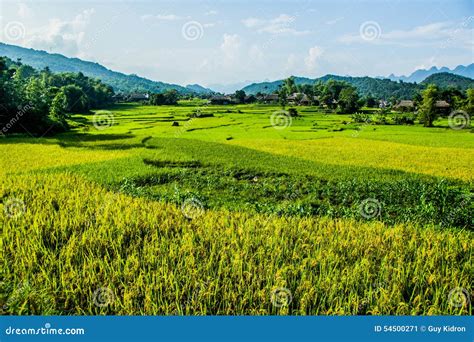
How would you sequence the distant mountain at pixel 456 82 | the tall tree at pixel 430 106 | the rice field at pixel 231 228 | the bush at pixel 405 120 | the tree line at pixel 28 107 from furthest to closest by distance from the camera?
1. the bush at pixel 405 120
2. the distant mountain at pixel 456 82
3. the tall tree at pixel 430 106
4. the tree line at pixel 28 107
5. the rice field at pixel 231 228

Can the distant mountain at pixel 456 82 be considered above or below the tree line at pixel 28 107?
above

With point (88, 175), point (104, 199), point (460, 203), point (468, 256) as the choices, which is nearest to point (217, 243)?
point (104, 199)

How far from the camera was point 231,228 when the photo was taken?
4734mm

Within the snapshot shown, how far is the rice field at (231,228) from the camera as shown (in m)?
3.50

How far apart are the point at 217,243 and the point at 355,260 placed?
5.46 ft

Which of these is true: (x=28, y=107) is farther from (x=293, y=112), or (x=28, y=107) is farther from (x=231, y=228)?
(x=293, y=112)

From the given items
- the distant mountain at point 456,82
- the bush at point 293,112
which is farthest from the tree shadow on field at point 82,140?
the bush at point 293,112

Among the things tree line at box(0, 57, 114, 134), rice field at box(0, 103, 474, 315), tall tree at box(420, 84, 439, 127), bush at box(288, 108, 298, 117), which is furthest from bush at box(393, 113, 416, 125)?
tree line at box(0, 57, 114, 134)

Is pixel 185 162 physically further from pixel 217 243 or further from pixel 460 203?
pixel 460 203

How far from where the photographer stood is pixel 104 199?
5.74m

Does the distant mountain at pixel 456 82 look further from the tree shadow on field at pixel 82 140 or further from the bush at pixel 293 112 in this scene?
the tree shadow on field at pixel 82 140

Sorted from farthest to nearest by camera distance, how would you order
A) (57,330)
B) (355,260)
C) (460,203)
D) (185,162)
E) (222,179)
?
1. (185,162)
2. (222,179)
3. (460,203)
4. (355,260)
5. (57,330)

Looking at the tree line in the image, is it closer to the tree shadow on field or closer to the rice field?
the tree shadow on field

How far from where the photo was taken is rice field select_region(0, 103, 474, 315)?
3496 mm
